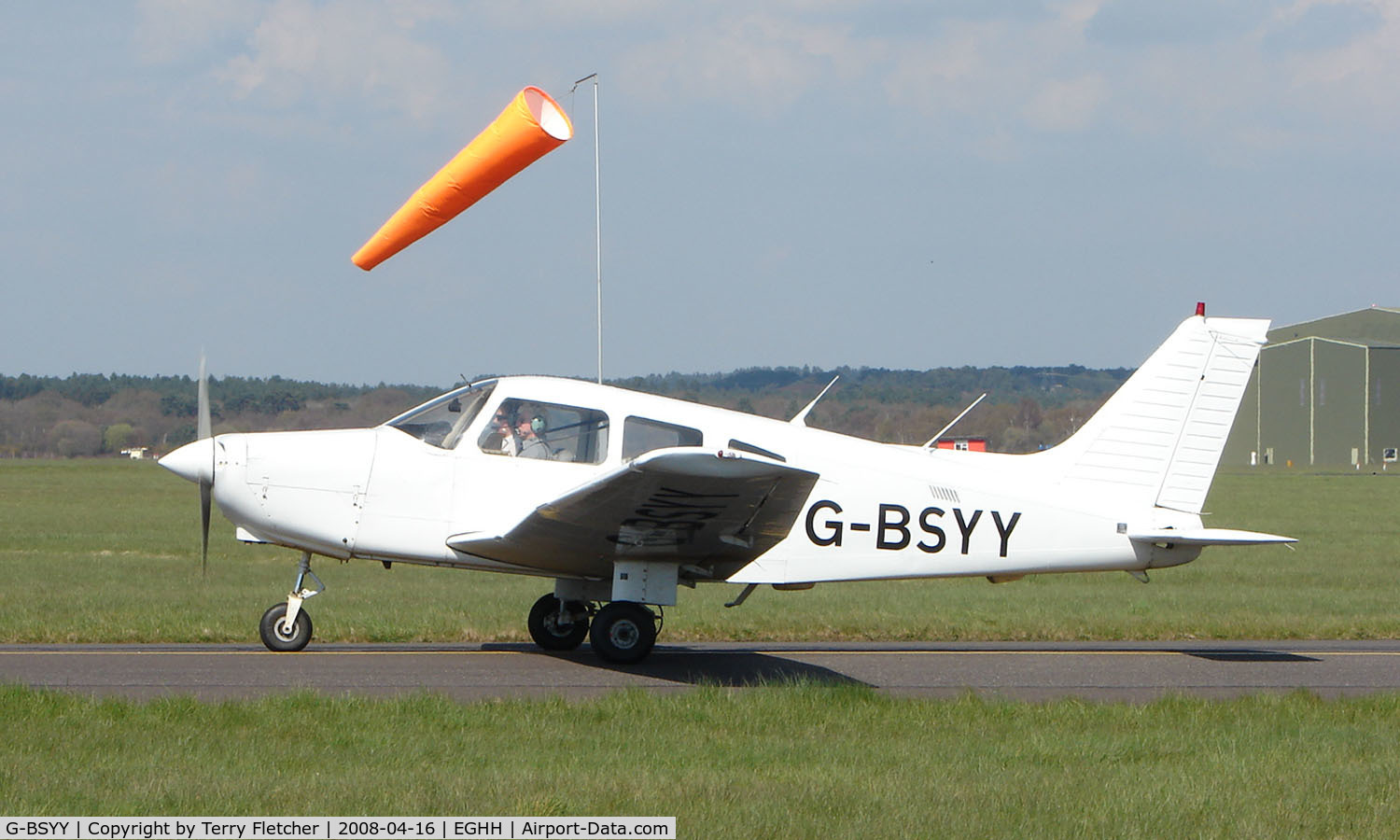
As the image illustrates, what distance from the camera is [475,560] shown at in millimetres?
10359

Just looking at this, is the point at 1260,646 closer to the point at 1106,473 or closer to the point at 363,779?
the point at 1106,473

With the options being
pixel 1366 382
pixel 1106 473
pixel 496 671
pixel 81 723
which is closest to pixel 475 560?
Result: pixel 496 671

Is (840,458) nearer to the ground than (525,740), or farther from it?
farther from it

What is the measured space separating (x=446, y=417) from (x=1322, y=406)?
7887 centimetres

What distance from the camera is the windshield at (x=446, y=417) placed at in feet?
33.7

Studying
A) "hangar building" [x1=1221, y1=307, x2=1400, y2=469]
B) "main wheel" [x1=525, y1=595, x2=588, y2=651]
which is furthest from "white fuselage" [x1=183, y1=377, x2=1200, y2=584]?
"hangar building" [x1=1221, y1=307, x2=1400, y2=469]

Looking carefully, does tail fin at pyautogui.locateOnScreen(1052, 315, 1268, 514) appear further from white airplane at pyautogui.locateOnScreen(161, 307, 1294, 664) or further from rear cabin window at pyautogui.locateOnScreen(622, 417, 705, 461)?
rear cabin window at pyautogui.locateOnScreen(622, 417, 705, 461)

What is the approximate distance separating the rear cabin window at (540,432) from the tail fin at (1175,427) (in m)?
3.93

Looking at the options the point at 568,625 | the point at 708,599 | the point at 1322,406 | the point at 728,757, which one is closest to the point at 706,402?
the point at 708,599

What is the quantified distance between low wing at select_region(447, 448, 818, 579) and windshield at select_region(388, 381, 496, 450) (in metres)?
0.78

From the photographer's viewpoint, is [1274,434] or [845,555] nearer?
[845,555]

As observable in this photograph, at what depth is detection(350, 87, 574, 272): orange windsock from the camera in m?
10.0

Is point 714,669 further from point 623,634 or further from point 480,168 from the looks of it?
point 480,168

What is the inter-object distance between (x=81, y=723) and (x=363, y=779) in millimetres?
2156
